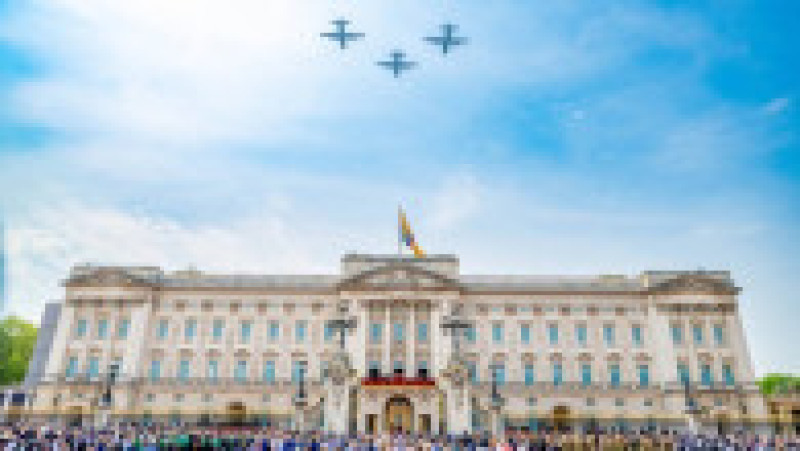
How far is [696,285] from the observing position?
196 ft

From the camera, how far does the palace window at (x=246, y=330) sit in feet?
199

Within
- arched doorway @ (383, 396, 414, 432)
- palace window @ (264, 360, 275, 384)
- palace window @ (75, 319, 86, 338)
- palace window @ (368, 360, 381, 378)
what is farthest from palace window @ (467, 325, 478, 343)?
palace window @ (75, 319, 86, 338)

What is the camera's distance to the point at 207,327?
61.0 m

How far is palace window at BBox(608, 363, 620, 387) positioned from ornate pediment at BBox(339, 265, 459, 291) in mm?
17951

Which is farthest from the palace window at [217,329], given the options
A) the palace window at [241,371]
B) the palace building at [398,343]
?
the palace window at [241,371]

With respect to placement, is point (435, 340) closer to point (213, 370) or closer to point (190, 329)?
point (213, 370)

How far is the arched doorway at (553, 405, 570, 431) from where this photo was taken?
55.1m

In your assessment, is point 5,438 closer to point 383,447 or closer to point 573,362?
point 383,447

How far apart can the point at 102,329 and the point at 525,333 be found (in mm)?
45804

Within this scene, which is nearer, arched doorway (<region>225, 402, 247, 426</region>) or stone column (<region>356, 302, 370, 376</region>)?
arched doorway (<region>225, 402, 247, 426</region>)

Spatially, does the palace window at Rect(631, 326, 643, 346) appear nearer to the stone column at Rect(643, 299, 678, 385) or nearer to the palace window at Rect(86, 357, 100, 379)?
the stone column at Rect(643, 299, 678, 385)

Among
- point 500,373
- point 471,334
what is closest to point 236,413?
point 471,334

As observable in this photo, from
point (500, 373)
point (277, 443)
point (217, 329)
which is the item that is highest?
point (217, 329)

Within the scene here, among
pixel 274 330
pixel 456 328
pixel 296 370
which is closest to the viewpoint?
pixel 456 328
